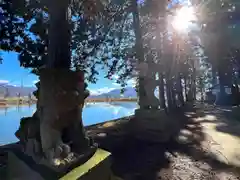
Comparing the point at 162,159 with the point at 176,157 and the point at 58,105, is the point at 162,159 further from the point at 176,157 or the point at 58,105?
the point at 58,105

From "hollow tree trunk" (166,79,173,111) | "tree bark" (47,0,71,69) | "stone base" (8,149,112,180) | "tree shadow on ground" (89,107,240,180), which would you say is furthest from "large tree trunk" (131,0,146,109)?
"hollow tree trunk" (166,79,173,111)

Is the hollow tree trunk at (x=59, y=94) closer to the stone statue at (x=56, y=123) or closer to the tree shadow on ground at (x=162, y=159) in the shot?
the stone statue at (x=56, y=123)

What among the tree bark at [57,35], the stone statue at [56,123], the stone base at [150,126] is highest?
the tree bark at [57,35]

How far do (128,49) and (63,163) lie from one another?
939 centimetres

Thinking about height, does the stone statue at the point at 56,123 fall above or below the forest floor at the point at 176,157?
above

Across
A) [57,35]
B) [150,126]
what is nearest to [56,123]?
[57,35]

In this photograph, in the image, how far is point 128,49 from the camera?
1117 cm

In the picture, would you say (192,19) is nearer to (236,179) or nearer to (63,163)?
(236,179)

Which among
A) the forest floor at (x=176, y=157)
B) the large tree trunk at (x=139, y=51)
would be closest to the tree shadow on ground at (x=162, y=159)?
the forest floor at (x=176, y=157)

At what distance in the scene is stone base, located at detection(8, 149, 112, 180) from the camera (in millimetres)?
2459

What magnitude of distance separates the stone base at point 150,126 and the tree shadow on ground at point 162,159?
0.39 m

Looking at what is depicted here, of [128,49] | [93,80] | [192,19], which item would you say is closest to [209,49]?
[192,19]

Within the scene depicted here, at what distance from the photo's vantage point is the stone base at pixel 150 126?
6516 mm

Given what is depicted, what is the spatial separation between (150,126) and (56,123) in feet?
15.2
